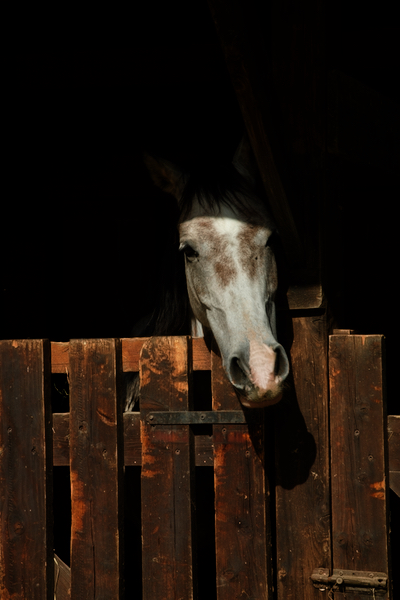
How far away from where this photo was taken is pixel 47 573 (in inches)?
93.2

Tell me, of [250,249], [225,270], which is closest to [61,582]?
[225,270]

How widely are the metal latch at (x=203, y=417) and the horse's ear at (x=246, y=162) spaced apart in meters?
1.18

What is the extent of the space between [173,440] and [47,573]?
671 millimetres

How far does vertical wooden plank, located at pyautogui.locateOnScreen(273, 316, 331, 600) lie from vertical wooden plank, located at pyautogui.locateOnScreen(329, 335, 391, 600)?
0.06 meters

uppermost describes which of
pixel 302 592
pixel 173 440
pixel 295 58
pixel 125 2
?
pixel 125 2

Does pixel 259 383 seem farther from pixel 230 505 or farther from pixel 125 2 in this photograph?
pixel 125 2

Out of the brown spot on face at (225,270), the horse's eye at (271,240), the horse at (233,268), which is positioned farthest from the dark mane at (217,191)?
the brown spot on face at (225,270)

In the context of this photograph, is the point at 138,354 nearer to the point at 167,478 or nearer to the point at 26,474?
the point at 167,478

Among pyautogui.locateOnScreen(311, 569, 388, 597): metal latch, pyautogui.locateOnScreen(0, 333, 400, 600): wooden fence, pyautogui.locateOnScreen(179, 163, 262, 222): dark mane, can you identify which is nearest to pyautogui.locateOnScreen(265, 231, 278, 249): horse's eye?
pyautogui.locateOnScreen(179, 163, 262, 222): dark mane

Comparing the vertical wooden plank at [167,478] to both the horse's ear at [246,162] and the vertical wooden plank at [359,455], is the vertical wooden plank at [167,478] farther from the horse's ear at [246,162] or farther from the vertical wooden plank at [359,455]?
the horse's ear at [246,162]

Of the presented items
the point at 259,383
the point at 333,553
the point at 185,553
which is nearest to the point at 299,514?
the point at 333,553

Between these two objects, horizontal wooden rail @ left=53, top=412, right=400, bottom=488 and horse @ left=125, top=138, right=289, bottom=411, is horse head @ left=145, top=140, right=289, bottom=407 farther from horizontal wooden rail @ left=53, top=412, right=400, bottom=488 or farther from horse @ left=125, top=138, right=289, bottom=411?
horizontal wooden rail @ left=53, top=412, right=400, bottom=488

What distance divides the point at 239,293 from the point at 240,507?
0.76m

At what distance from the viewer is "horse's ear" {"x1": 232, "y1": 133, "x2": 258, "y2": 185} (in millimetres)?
3008
